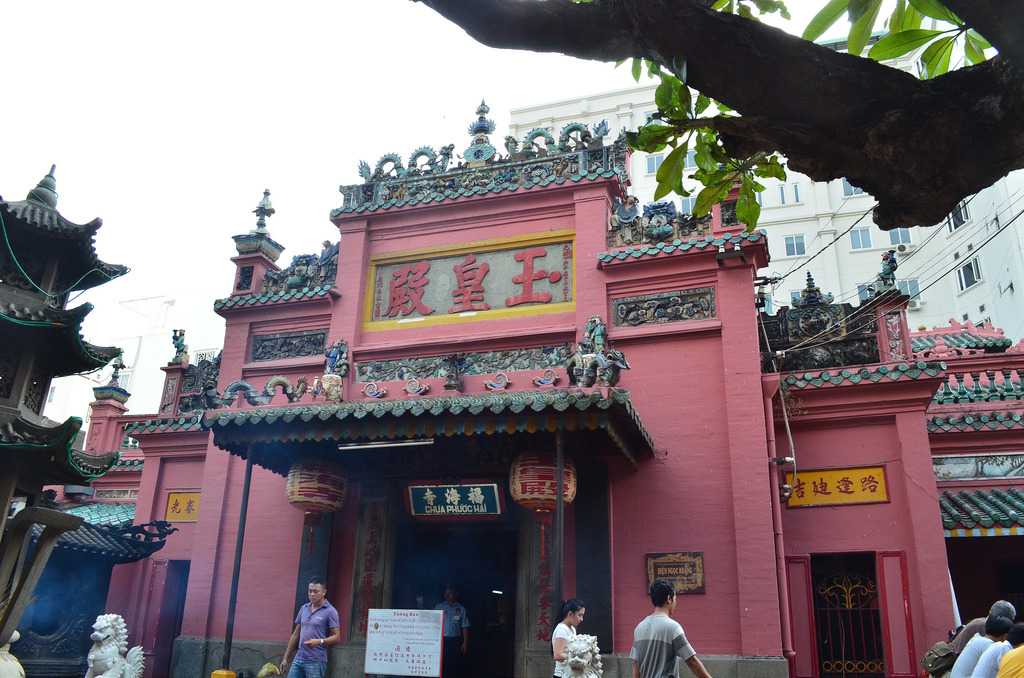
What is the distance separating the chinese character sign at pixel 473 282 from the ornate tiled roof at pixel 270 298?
873 mm

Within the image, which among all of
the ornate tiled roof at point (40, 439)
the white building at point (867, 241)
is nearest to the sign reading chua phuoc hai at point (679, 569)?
the ornate tiled roof at point (40, 439)

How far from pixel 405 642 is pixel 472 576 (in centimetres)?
424

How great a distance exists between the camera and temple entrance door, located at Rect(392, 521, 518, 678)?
1161cm

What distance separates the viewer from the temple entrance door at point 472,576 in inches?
457

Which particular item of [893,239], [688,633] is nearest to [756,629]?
[688,633]

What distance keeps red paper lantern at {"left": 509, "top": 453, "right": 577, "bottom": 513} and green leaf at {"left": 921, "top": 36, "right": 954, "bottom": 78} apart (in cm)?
690

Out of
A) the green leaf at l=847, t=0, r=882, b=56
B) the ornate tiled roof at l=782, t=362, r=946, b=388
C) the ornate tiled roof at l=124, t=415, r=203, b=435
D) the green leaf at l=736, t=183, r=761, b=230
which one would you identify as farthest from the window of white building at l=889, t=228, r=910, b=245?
the green leaf at l=847, t=0, r=882, b=56

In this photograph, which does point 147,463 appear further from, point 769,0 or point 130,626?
point 769,0

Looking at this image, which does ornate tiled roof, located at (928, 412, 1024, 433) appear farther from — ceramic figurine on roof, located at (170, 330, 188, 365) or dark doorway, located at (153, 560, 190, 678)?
ceramic figurine on roof, located at (170, 330, 188, 365)

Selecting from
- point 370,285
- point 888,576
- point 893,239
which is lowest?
point 888,576

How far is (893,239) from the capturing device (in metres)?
32.5

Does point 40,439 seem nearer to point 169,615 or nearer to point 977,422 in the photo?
point 169,615

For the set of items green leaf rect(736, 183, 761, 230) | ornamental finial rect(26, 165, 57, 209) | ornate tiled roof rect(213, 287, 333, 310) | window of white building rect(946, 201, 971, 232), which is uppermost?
window of white building rect(946, 201, 971, 232)

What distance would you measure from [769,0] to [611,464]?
7.59m
